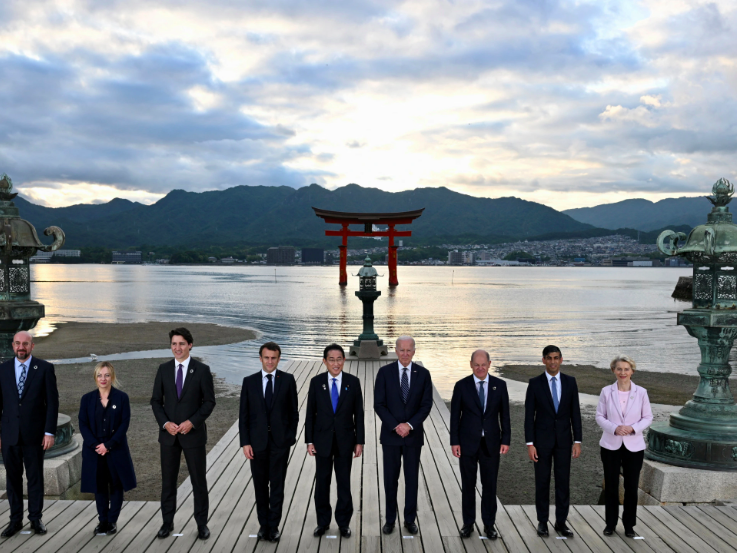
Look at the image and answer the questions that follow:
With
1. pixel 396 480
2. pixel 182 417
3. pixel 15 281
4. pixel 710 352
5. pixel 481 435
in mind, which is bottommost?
pixel 396 480

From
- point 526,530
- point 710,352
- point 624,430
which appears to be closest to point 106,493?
point 526,530

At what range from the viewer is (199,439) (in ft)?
16.6

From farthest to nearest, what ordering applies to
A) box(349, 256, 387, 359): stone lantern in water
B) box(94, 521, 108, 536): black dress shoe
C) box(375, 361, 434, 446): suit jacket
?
box(349, 256, 387, 359): stone lantern in water
box(375, 361, 434, 446): suit jacket
box(94, 521, 108, 536): black dress shoe

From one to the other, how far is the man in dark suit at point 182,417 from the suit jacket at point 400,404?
1467mm

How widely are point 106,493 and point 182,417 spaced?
0.96 m

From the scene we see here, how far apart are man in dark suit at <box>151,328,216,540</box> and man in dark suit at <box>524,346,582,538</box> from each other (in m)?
2.79

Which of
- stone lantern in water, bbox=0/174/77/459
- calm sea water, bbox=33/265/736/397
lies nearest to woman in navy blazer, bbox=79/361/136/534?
stone lantern in water, bbox=0/174/77/459

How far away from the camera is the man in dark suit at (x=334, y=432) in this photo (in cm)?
501

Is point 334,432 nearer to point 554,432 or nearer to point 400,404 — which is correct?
point 400,404

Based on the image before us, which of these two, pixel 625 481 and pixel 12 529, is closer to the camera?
pixel 12 529

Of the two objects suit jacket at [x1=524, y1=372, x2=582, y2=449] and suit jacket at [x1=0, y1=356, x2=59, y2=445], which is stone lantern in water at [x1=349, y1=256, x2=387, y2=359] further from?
suit jacket at [x1=0, y1=356, x2=59, y2=445]

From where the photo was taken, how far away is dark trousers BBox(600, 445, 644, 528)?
5078 mm

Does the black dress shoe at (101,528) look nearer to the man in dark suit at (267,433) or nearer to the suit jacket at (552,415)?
the man in dark suit at (267,433)

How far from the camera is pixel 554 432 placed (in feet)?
16.8
